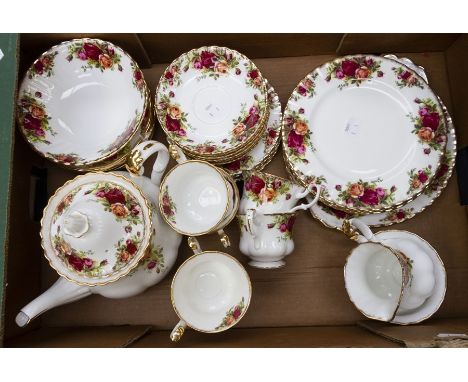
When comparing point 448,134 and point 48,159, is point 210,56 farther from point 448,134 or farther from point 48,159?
point 448,134

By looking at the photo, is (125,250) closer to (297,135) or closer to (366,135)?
(297,135)

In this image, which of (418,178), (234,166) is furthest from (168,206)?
(418,178)

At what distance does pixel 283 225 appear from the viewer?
83 centimetres

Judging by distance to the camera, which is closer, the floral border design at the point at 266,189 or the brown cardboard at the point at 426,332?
the brown cardboard at the point at 426,332

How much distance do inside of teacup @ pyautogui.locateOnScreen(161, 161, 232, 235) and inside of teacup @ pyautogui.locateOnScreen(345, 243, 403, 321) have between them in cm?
27

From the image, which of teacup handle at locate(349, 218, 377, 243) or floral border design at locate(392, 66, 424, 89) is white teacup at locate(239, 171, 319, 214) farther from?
floral border design at locate(392, 66, 424, 89)

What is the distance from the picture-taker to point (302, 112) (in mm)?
940

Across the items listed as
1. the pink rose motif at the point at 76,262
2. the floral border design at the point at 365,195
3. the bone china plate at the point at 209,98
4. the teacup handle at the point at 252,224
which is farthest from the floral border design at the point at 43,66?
the floral border design at the point at 365,195

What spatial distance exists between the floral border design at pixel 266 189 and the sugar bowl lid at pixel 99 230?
20cm

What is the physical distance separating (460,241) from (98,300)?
78 centimetres

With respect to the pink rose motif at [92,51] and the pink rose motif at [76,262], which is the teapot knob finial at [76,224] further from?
the pink rose motif at [92,51]

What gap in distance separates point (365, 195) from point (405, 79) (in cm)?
26

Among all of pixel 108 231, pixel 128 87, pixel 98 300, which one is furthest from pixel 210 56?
pixel 98 300

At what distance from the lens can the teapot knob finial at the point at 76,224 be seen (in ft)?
2.27
